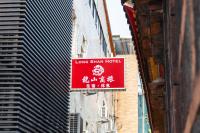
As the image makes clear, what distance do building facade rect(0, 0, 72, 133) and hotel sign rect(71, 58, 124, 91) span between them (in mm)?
3562

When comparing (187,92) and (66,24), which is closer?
(187,92)

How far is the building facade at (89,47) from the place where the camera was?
24.0 meters

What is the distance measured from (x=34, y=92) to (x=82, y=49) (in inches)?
506

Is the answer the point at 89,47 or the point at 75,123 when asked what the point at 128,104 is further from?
the point at 75,123

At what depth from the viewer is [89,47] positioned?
96.7ft

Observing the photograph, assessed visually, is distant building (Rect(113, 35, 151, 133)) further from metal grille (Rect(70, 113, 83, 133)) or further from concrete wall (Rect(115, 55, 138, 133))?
metal grille (Rect(70, 113, 83, 133))

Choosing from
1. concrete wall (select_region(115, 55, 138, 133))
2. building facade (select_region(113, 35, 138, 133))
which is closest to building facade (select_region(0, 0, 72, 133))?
building facade (select_region(113, 35, 138, 133))

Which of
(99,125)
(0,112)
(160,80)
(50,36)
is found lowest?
(99,125)

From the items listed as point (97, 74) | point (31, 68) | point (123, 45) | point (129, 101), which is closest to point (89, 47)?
point (97, 74)

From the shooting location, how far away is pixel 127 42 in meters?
61.2

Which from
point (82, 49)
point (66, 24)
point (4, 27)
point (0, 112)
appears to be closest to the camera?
point (0, 112)

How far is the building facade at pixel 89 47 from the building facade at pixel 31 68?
217 inches

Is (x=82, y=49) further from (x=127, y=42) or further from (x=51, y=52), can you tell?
(x=127, y=42)

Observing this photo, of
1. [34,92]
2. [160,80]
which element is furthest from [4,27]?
[160,80]
